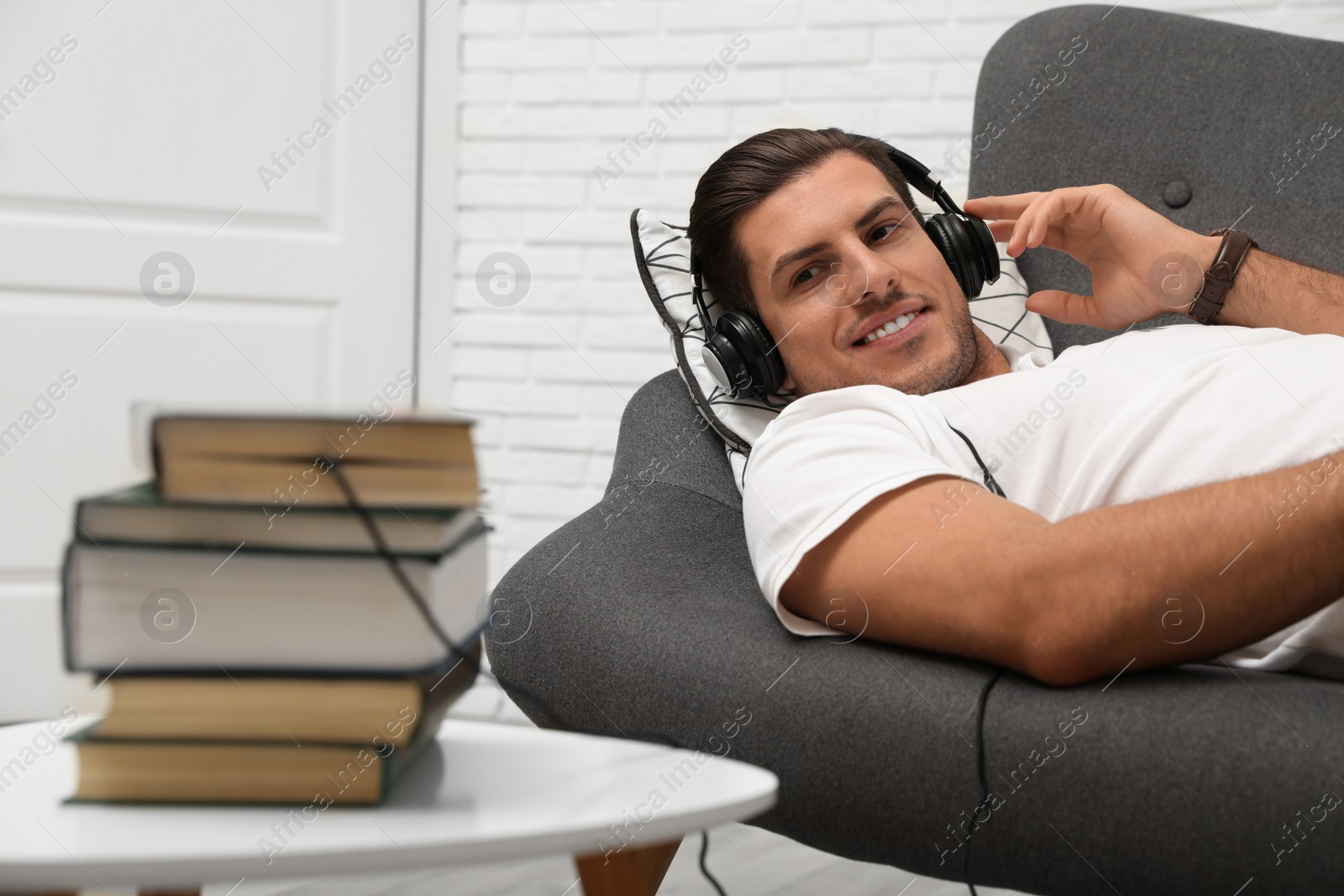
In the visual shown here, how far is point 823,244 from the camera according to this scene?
4.14ft

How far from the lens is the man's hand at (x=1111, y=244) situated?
118 centimetres

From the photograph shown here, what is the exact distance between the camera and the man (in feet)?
2.28

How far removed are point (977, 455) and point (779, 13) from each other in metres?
1.42

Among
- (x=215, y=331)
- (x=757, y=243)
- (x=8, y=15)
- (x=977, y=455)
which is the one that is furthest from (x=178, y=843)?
(x=8, y=15)

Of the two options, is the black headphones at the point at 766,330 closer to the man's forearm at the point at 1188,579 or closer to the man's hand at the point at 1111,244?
the man's hand at the point at 1111,244

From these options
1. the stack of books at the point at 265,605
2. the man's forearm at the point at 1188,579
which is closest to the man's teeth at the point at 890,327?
the man's forearm at the point at 1188,579

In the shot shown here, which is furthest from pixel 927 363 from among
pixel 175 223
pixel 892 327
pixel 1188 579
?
pixel 175 223

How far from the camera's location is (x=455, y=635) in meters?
0.43

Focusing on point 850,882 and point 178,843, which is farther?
point 850,882

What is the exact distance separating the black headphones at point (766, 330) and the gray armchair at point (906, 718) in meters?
0.08

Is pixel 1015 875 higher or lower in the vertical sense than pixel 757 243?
lower

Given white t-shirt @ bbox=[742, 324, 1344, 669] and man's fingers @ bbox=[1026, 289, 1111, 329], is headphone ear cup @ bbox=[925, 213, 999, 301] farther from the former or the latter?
white t-shirt @ bbox=[742, 324, 1344, 669]

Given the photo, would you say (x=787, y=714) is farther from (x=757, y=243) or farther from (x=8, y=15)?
(x=8, y=15)

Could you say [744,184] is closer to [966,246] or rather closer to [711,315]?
[711,315]
